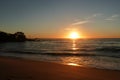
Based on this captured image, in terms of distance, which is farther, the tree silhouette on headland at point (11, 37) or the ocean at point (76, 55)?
the tree silhouette on headland at point (11, 37)

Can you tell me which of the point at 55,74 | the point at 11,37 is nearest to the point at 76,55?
the point at 55,74

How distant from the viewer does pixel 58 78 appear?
8.39 m

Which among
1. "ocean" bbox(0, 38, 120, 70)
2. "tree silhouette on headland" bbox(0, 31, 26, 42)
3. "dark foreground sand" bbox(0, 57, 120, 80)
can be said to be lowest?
"ocean" bbox(0, 38, 120, 70)

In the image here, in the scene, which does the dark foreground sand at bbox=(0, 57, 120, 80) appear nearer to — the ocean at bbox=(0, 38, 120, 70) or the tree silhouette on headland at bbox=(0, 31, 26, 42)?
the ocean at bbox=(0, 38, 120, 70)

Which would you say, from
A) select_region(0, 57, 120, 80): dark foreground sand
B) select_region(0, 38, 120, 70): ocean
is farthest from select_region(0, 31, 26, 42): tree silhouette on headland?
select_region(0, 57, 120, 80): dark foreground sand

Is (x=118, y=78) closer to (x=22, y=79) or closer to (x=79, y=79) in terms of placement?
(x=79, y=79)

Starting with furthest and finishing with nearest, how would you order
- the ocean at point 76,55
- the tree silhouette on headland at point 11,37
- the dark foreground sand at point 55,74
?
the tree silhouette on headland at point 11,37 < the ocean at point 76,55 < the dark foreground sand at point 55,74

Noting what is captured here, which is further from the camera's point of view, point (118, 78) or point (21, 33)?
point (21, 33)

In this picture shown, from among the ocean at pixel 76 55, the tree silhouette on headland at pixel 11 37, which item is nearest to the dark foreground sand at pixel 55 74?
the ocean at pixel 76 55

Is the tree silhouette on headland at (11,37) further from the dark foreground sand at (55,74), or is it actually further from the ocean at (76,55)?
the dark foreground sand at (55,74)

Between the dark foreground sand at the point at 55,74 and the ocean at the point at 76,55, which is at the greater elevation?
the dark foreground sand at the point at 55,74

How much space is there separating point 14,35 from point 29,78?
9522 centimetres

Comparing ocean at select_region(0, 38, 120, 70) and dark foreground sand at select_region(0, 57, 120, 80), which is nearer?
dark foreground sand at select_region(0, 57, 120, 80)

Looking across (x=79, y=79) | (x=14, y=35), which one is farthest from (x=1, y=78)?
(x=14, y=35)
